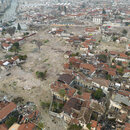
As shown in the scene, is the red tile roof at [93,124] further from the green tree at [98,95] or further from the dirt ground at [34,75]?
the green tree at [98,95]

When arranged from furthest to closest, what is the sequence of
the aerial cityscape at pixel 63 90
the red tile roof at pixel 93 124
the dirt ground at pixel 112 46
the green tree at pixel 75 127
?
the dirt ground at pixel 112 46, the aerial cityscape at pixel 63 90, the green tree at pixel 75 127, the red tile roof at pixel 93 124

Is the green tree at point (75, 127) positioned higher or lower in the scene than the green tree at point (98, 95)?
lower

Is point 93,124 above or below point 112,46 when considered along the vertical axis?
below

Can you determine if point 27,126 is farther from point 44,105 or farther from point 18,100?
point 18,100

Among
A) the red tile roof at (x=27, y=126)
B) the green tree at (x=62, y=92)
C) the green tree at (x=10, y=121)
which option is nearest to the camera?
the red tile roof at (x=27, y=126)

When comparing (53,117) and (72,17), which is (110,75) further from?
(72,17)

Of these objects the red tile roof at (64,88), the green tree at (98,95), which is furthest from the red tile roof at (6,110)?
the green tree at (98,95)

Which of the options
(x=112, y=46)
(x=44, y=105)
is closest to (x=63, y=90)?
(x=44, y=105)

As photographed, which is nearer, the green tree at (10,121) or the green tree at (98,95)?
the green tree at (10,121)

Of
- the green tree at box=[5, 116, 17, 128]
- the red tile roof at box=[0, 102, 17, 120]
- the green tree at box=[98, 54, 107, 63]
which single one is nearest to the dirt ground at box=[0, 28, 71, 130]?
the red tile roof at box=[0, 102, 17, 120]
